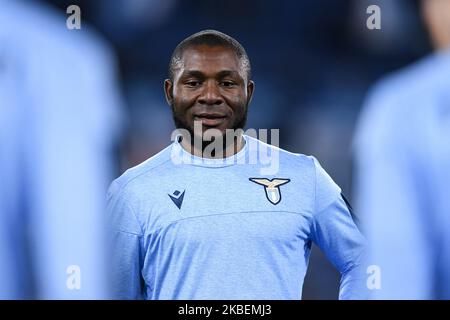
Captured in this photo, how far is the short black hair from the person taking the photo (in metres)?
2.15

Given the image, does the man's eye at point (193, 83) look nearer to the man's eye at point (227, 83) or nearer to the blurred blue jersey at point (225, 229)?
the man's eye at point (227, 83)

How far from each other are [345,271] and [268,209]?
0.29 m

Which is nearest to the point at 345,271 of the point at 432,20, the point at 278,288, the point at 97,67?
the point at 278,288

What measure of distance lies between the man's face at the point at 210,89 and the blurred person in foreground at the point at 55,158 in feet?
0.66

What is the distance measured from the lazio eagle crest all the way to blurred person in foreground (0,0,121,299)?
43 cm

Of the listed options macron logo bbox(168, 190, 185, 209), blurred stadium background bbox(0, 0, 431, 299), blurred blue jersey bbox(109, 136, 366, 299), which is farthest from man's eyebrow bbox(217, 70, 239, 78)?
macron logo bbox(168, 190, 185, 209)

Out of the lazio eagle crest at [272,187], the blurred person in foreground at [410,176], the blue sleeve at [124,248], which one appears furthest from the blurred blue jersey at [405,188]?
the blue sleeve at [124,248]

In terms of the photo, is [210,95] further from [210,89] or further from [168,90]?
[168,90]

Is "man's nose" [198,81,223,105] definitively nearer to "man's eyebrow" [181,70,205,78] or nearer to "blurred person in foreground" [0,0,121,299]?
"man's eyebrow" [181,70,205,78]

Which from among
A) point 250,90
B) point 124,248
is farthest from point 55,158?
point 250,90

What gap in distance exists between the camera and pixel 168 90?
2.18 metres

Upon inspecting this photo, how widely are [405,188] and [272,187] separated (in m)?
0.39

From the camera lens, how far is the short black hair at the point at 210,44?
2.15m

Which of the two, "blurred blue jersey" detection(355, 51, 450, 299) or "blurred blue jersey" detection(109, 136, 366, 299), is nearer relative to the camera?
"blurred blue jersey" detection(109, 136, 366, 299)
